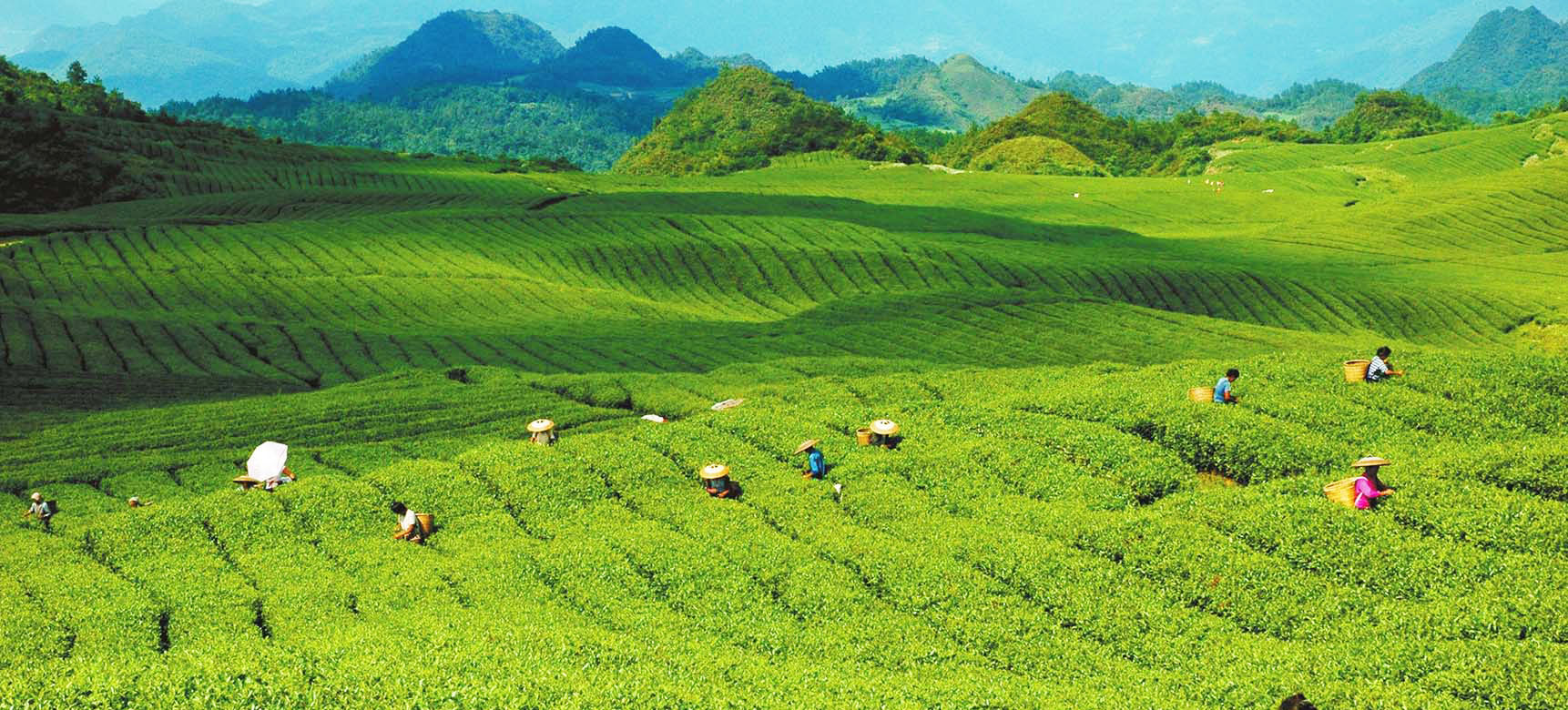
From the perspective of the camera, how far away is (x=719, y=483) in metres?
28.4

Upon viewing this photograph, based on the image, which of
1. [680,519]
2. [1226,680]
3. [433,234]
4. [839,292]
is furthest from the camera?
[433,234]

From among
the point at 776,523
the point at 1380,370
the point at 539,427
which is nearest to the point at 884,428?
the point at 776,523

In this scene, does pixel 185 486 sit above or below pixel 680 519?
below

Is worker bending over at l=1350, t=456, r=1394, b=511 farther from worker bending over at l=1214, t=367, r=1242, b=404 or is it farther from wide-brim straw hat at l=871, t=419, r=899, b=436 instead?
wide-brim straw hat at l=871, t=419, r=899, b=436

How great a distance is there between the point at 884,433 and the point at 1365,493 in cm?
1266

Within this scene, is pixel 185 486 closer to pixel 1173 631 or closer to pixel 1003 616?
pixel 1003 616

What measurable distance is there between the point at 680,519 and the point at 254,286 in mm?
66886

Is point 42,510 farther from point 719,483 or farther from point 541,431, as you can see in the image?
point 719,483

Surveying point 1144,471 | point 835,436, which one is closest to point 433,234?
point 835,436

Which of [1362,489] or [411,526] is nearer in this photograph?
[1362,489]

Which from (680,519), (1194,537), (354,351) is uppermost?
(1194,537)

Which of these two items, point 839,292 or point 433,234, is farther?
point 433,234

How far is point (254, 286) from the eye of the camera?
80.9m

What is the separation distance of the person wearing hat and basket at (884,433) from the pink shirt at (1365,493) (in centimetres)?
1237
